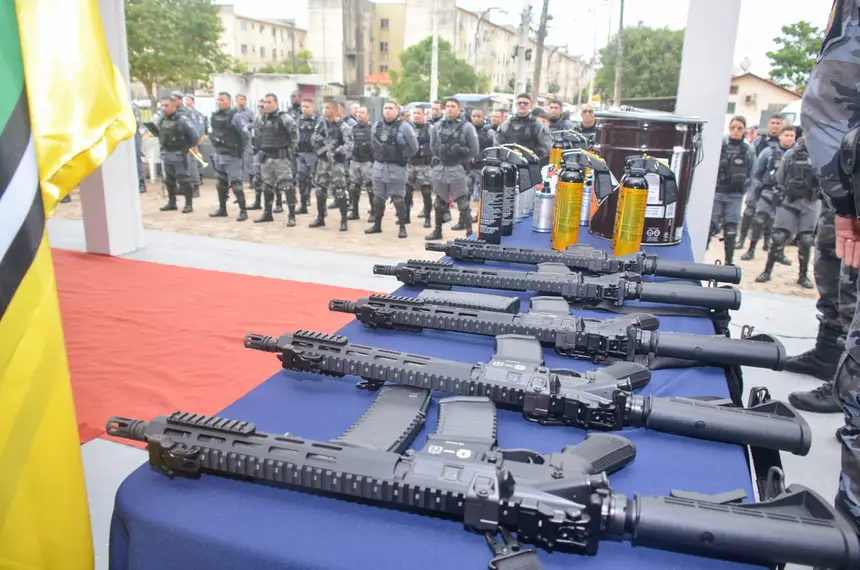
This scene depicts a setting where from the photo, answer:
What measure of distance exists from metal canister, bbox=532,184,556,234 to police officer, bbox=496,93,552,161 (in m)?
5.44

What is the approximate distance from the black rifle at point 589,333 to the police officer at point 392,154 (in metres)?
6.42

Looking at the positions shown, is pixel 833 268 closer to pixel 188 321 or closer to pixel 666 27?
pixel 188 321

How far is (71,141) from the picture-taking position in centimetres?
113

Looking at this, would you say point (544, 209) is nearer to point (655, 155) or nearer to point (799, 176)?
point (655, 155)

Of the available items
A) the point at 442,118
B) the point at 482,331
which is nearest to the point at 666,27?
the point at 442,118

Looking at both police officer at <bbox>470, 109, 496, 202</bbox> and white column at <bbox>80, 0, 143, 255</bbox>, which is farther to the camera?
police officer at <bbox>470, 109, 496, 202</bbox>

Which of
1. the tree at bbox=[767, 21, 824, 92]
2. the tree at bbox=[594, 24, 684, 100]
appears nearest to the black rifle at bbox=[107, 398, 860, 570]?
the tree at bbox=[767, 21, 824, 92]

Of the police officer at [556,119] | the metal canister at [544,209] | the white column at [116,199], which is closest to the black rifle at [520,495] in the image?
the metal canister at [544,209]

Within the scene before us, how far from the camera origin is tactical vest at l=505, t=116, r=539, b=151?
26.1 ft

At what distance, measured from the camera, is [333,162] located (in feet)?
28.1

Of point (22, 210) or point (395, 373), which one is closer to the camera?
point (22, 210)

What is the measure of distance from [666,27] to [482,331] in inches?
1716

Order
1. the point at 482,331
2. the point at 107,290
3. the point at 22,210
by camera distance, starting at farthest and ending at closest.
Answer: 1. the point at 107,290
2. the point at 482,331
3. the point at 22,210

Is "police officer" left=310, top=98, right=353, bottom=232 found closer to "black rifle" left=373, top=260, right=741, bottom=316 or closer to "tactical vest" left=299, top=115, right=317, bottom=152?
"tactical vest" left=299, top=115, right=317, bottom=152
